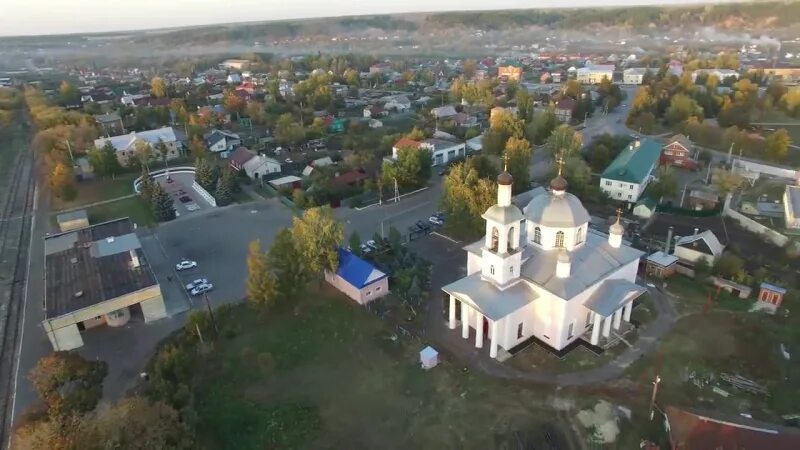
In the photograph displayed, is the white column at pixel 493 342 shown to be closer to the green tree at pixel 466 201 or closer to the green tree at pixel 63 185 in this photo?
the green tree at pixel 466 201

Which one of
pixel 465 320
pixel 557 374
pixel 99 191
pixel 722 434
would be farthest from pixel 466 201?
pixel 99 191

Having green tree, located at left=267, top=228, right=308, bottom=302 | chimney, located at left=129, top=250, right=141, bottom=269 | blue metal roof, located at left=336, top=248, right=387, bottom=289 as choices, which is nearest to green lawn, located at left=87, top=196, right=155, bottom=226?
chimney, located at left=129, top=250, right=141, bottom=269

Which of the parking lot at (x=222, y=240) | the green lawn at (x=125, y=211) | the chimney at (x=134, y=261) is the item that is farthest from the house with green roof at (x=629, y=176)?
the green lawn at (x=125, y=211)

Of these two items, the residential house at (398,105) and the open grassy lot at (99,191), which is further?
the residential house at (398,105)

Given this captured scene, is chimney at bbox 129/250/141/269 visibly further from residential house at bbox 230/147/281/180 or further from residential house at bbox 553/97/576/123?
residential house at bbox 553/97/576/123

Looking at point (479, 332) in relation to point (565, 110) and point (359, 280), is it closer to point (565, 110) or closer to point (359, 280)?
point (359, 280)

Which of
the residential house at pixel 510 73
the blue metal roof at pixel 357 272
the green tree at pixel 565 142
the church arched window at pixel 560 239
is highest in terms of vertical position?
the church arched window at pixel 560 239

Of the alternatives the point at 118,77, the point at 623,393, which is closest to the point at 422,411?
the point at 623,393
